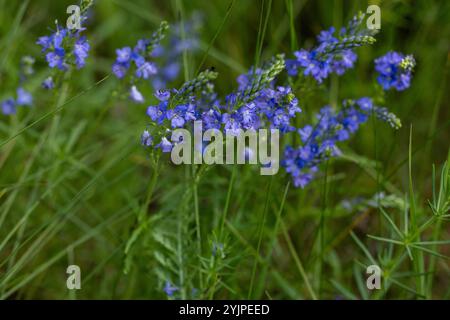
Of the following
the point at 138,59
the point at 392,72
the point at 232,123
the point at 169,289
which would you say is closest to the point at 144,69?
the point at 138,59

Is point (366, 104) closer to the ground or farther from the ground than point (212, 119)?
farther from the ground

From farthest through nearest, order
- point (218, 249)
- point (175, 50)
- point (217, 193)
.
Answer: point (175, 50), point (217, 193), point (218, 249)

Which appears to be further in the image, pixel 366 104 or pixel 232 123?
pixel 366 104

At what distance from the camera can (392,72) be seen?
10.2ft

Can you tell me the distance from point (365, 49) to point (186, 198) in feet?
7.57

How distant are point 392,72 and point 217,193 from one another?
120cm

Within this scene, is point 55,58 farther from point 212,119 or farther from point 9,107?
point 9,107

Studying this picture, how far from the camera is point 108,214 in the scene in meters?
4.13

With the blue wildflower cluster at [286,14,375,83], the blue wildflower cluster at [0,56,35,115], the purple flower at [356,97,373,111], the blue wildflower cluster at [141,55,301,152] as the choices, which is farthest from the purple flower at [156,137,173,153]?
the blue wildflower cluster at [0,56,35,115]

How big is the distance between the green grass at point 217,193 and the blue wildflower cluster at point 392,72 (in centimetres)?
29

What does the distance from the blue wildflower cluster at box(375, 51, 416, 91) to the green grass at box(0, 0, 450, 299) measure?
0.96 feet

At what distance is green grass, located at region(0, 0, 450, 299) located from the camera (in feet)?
9.95

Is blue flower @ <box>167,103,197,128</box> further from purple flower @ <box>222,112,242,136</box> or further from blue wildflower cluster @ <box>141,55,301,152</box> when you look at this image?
purple flower @ <box>222,112,242,136</box>
